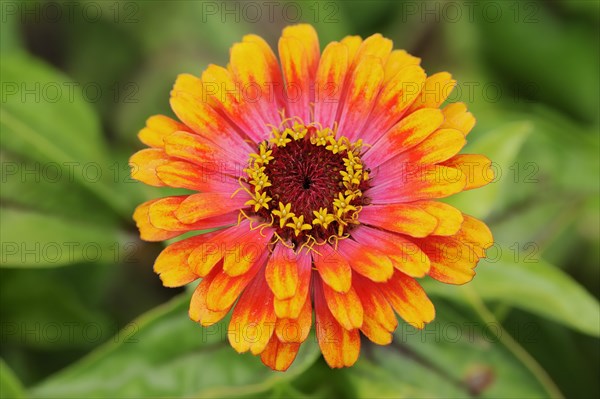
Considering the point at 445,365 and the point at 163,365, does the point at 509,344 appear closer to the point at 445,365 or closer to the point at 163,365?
the point at 445,365

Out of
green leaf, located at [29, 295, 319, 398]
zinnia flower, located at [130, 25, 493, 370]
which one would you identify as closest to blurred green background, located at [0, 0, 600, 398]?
green leaf, located at [29, 295, 319, 398]

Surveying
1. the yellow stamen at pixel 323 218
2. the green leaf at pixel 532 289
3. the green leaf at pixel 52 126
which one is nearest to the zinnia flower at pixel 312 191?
the yellow stamen at pixel 323 218

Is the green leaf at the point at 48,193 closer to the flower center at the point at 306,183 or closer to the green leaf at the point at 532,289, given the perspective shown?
the flower center at the point at 306,183

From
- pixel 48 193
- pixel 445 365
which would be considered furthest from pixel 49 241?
pixel 445 365

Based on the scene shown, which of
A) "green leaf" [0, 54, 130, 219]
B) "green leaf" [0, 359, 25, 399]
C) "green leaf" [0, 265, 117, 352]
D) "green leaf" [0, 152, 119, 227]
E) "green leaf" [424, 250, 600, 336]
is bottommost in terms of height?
"green leaf" [0, 265, 117, 352]

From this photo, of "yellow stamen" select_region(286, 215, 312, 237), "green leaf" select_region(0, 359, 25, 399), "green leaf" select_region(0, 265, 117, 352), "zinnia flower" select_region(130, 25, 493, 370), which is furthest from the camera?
"green leaf" select_region(0, 265, 117, 352)

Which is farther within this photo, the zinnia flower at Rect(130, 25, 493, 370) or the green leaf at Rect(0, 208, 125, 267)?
the green leaf at Rect(0, 208, 125, 267)

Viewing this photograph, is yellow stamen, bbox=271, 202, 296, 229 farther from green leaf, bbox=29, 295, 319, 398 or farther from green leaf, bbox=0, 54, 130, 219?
green leaf, bbox=0, 54, 130, 219
